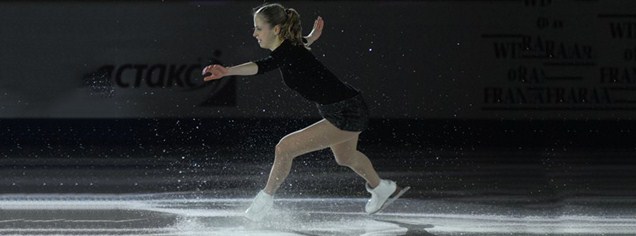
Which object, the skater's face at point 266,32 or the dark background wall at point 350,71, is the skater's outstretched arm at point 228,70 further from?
the dark background wall at point 350,71

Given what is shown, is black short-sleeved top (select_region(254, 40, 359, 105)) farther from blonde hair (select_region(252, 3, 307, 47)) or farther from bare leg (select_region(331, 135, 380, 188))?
bare leg (select_region(331, 135, 380, 188))

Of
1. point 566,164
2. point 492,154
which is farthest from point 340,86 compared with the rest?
point 492,154

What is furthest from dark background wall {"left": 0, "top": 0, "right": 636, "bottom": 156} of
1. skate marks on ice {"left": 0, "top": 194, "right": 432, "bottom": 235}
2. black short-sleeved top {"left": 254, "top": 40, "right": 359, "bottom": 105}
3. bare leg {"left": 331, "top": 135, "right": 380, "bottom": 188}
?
black short-sleeved top {"left": 254, "top": 40, "right": 359, "bottom": 105}

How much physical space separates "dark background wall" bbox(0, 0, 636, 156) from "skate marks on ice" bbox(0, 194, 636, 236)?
5.62 meters

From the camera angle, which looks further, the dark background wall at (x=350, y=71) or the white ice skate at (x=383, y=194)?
the dark background wall at (x=350, y=71)

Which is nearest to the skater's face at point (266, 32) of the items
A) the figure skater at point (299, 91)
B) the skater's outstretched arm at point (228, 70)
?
A: the figure skater at point (299, 91)

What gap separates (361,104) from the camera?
7328mm

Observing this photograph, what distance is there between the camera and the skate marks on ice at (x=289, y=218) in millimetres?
7211

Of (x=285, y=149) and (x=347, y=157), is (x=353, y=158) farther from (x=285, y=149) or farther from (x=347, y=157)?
(x=285, y=149)

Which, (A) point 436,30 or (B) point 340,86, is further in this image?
(A) point 436,30

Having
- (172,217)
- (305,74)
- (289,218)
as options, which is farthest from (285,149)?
(172,217)

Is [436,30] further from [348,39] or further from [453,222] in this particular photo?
[453,222]

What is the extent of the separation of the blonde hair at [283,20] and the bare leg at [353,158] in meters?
0.69

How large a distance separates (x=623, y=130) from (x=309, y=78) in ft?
26.6
